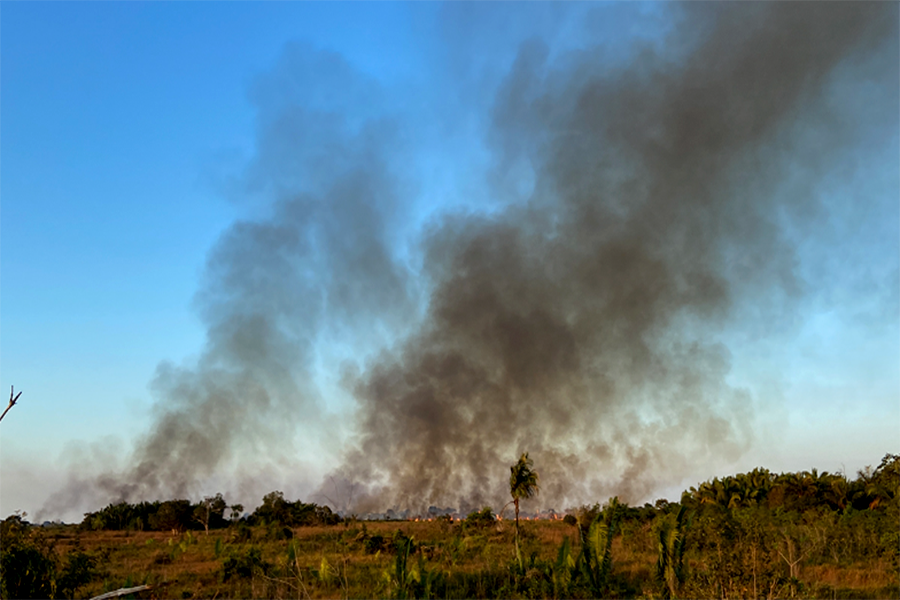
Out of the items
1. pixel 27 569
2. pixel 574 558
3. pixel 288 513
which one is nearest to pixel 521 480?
pixel 574 558

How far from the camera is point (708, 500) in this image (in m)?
47.0

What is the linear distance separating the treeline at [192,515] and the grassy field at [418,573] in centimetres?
2522

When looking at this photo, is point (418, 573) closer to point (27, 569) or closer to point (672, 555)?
point (672, 555)

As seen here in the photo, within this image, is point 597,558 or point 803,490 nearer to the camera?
point 597,558

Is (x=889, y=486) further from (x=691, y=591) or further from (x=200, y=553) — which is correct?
(x=200, y=553)

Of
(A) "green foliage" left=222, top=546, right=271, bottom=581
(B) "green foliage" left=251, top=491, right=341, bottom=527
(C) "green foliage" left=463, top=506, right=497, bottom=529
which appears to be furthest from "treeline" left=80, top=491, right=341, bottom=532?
(A) "green foliage" left=222, top=546, right=271, bottom=581

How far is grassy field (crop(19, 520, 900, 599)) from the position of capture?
18.7 metres

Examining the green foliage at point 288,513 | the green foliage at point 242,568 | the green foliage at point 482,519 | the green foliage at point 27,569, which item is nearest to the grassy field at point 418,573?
the green foliage at point 242,568

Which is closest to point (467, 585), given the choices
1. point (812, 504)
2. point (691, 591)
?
point (691, 591)

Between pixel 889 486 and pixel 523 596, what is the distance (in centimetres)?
3250

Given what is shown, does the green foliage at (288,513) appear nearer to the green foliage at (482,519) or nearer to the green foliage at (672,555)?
the green foliage at (482,519)

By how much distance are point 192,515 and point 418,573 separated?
172ft

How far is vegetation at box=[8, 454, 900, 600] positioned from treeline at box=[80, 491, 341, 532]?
20.6m

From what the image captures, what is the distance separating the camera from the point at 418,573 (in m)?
19.3
